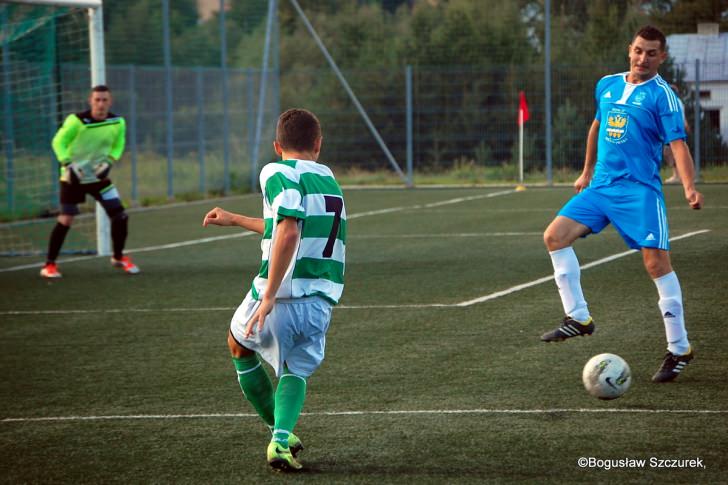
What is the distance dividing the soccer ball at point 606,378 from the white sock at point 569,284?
1142 mm

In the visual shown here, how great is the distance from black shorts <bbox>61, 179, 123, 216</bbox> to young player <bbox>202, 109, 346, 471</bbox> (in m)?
7.74

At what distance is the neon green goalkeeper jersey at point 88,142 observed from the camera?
41.0 feet

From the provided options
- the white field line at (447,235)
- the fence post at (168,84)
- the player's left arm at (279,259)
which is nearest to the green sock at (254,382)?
the player's left arm at (279,259)

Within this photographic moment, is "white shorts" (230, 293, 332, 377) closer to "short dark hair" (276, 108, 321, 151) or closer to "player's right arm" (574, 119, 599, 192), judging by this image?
"short dark hair" (276, 108, 321, 151)

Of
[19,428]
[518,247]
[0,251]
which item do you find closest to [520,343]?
[19,428]

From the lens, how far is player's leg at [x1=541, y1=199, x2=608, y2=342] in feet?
24.0

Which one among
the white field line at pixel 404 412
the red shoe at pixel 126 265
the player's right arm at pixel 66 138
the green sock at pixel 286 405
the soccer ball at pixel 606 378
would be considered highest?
the player's right arm at pixel 66 138

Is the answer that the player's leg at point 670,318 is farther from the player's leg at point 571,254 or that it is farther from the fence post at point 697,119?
the fence post at point 697,119

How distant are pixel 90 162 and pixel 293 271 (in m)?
8.05

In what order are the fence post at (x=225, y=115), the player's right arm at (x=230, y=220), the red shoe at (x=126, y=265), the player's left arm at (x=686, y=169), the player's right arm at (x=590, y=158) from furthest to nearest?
the fence post at (x=225, y=115)
the red shoe at (x=126, y=265)
the player's right arm at (x=590, y=158)
the player's left arm at (x=686, y=169)
the player's right arm at (x=230, y=220)

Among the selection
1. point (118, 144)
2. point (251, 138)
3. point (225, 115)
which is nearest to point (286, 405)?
point (118, 144)

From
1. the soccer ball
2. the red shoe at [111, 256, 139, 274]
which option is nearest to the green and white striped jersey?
the soccer ball

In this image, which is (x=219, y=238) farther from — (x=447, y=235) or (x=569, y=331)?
(x=569, y=331)

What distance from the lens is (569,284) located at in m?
7.43
